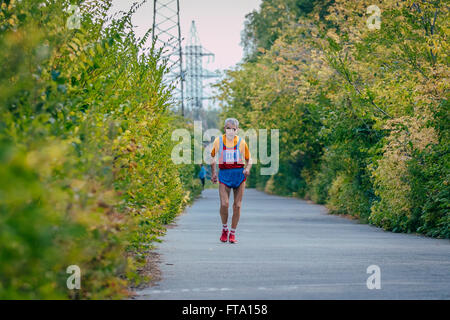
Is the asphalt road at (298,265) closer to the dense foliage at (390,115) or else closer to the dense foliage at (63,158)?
the dense foliage at (63,158)

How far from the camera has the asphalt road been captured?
823 cm

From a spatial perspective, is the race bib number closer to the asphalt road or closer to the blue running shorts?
the blue running shorts

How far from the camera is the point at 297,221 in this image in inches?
898

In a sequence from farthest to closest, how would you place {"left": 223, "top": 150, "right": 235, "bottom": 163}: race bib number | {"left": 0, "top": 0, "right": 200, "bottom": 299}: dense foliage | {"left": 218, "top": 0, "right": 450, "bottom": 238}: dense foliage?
{"left": 218, "top": 0, "right": 450, "bottom": 238}: dense foliage, {"left": 223, "top": 150, "right": 235, "bottom": 163}: race bib number, {"left": 0, "top": 0, "right": 200, "bottom": 299}: dense foliage

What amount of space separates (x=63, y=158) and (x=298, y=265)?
5.81 meters

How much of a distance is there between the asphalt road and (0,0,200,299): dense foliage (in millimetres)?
967

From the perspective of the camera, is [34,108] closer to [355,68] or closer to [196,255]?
[196,255]

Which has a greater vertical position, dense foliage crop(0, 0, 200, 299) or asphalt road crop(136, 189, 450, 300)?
dense foliage crop(0, 0, 200, 299)

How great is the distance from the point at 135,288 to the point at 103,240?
2.52 m

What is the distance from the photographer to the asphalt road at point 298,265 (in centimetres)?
823

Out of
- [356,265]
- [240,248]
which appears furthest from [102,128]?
[240,248]

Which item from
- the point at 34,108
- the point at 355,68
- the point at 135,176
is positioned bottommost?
the point at 135,176

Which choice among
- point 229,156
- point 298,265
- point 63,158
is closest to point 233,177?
point 229,156

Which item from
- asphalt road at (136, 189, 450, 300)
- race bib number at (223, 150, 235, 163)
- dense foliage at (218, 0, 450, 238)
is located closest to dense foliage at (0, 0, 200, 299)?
asphalt road at (136, 189, 450, 300)
